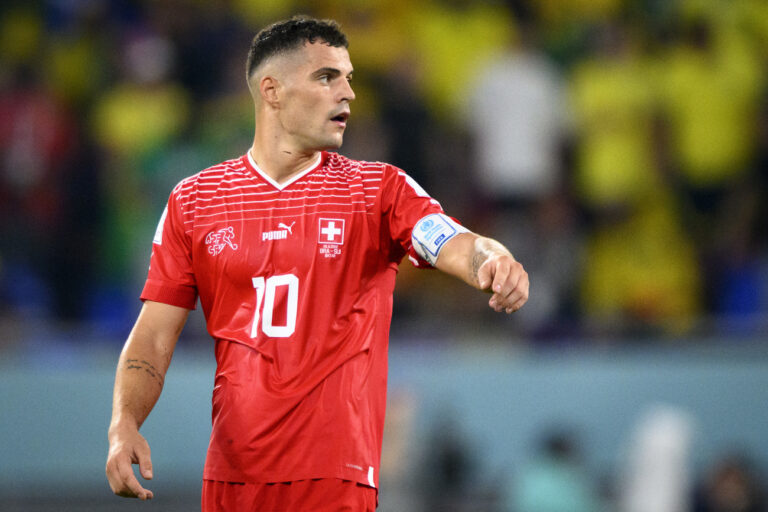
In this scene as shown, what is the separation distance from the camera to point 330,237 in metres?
4.34

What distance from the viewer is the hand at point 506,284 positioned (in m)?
3.63

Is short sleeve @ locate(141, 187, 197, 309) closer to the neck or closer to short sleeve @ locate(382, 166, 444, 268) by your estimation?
the neck

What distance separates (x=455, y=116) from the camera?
11.1 metres

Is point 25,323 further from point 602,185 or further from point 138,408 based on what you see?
point 138,408

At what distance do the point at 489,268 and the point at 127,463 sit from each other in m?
1.38

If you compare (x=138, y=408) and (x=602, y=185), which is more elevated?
(x=602, y=185)

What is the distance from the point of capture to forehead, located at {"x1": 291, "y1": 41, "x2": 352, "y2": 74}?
4.48 meters

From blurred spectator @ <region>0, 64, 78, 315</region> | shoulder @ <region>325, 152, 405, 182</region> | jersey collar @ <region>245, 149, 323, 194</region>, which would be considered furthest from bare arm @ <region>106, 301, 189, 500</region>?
blurred spectator @ <region>0, 64, 78, 315</region>

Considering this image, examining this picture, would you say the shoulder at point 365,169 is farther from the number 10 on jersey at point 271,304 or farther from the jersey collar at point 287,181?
the number 10 on jersey at point 271,304

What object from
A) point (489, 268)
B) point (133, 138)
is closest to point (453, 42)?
point (133, 138)

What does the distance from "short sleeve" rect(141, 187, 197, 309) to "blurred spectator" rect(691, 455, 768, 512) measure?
5972 mm

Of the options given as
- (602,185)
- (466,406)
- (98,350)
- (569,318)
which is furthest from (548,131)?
(98,350)

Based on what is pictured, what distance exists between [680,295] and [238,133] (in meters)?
4.03

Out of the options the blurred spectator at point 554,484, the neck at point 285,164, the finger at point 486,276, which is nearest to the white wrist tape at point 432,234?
the finger at point 486,276
